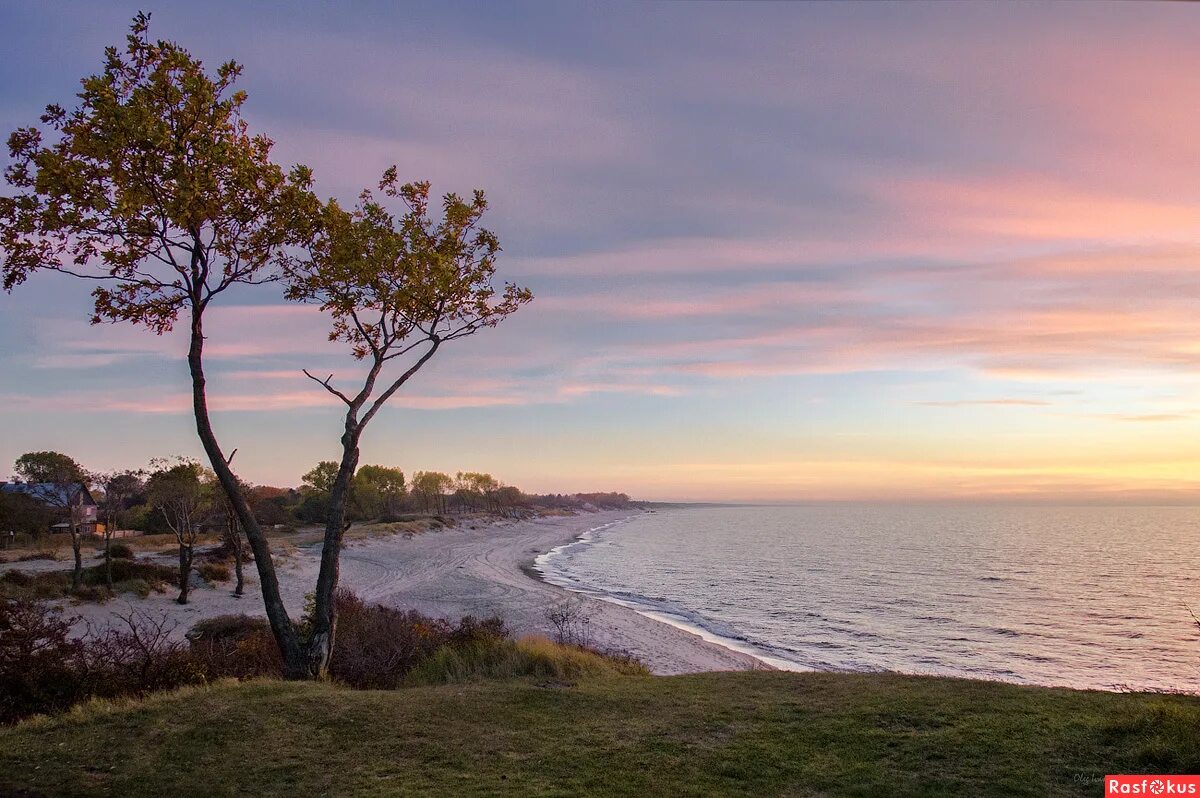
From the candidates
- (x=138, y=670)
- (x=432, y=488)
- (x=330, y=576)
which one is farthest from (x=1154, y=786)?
(x=432, y=488)

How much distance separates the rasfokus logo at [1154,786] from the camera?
6613 millimetres

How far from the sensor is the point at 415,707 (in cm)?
968

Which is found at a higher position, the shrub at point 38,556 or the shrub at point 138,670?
the shrub at point 138,670

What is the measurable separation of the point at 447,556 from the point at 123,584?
3064 cm

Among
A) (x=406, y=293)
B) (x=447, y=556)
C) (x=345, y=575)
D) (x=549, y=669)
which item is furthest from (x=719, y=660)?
(x=447, y=556)

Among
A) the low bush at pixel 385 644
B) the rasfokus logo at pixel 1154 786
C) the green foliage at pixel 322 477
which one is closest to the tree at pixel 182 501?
the low bush at pixel 385 644

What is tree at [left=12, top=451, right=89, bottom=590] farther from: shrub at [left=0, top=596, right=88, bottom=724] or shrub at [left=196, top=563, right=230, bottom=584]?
shrub at [left=0, top=596, right=88, bottom=724]

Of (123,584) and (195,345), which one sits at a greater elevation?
(195,345)

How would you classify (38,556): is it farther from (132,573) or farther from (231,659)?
(231,659)

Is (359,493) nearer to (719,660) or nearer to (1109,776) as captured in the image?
(719,660)

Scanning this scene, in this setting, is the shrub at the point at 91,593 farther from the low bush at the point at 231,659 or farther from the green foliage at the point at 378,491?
the green foliage at the point at 378,491

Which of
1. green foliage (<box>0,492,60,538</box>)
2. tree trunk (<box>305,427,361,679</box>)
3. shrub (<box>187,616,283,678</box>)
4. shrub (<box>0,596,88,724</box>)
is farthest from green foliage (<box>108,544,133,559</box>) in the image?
tree trunk (<box>305,427,361,679</box>)

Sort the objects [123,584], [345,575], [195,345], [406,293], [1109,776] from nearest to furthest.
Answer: [1109,776]
[195,345]
[406,293]
[123,584]
[345,575]

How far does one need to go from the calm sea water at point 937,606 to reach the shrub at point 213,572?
18.6 meters
